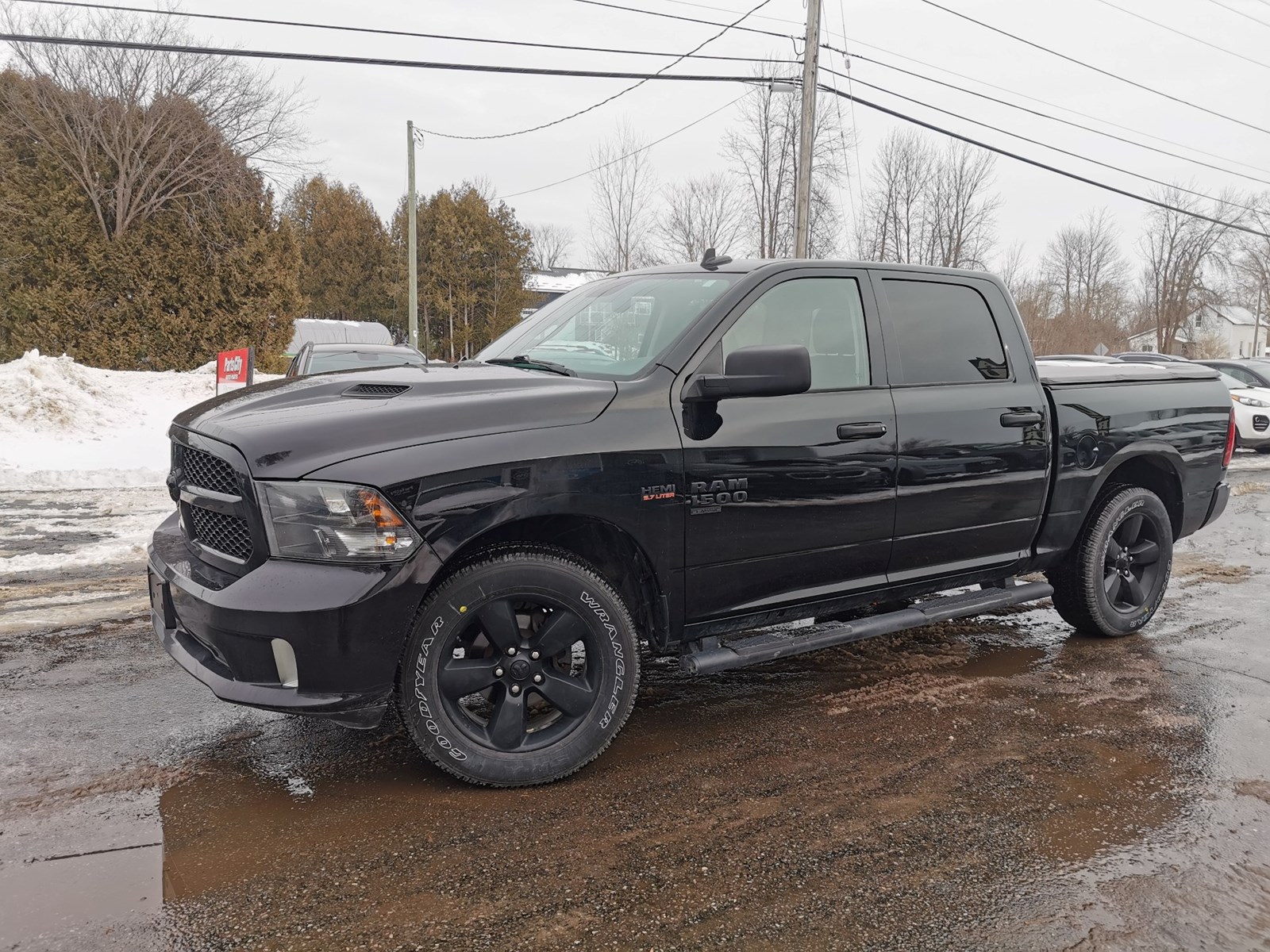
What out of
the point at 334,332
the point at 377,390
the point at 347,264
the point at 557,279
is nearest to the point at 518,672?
the point at 377,390

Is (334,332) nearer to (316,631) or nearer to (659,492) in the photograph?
(659,492)

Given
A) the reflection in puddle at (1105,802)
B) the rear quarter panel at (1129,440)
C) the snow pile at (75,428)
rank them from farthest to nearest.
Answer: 1. the snow pile at (75,428)
2. the rear quarter panel at (1129,440)
3. the reflection in puddle at (1105,802)

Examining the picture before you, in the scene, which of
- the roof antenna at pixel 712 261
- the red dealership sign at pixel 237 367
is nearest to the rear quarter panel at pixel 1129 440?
the roof antenna at pixel 712 261

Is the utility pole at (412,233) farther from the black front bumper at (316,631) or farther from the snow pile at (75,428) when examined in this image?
the black front bumper at (316,631)

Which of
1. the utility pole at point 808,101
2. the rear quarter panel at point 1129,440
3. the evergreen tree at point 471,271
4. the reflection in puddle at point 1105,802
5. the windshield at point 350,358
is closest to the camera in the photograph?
the reflection in puddle at point 1105,802

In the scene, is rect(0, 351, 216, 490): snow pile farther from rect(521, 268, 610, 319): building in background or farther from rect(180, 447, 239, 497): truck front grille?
rect(521, 268, 610, 319): building in background

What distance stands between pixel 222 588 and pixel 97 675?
1817mm

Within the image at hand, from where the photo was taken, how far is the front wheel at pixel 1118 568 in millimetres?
5012

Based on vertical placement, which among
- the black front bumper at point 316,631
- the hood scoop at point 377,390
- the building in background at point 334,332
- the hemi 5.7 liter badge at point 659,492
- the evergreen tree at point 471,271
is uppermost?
the evergreen tree at point 471,271

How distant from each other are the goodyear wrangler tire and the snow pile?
8776 millimetres

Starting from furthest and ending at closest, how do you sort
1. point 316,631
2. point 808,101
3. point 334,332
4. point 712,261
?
point 334,332 < point 808,101 < point 712,261 < point 316,631

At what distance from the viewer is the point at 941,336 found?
4402 millimetres

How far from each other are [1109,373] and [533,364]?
330 cm

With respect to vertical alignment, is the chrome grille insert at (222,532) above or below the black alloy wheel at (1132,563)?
above
